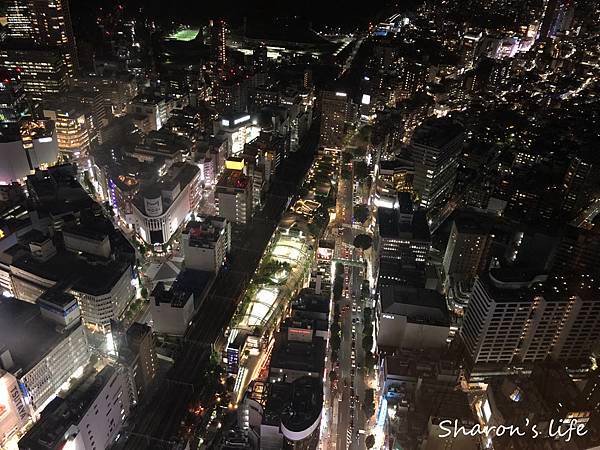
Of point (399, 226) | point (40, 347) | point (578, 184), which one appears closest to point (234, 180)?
point (399, 226)

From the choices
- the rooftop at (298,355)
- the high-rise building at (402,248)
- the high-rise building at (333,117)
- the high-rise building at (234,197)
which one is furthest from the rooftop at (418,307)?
the high-rise building at (333,117)

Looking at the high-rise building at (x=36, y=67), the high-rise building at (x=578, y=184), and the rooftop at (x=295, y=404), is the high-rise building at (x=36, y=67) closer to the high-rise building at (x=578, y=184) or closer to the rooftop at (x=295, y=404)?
the rooftop at (x=295, y=404)

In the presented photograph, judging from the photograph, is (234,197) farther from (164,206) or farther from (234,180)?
(164,206)

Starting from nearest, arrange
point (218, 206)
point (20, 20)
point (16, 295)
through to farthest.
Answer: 1. point (16, 295)
2. point (218, 206)
3. point (20, 20)

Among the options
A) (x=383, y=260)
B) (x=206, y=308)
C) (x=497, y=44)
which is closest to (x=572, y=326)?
(x=383, y=260)

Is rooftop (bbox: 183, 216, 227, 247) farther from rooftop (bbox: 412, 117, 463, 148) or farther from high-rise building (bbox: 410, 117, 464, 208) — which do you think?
rooftop (bbox: 412, 117, 463, 148)

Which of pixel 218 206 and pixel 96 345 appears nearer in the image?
pixel 96 345

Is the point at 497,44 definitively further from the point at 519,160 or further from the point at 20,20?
the point at 20,20
